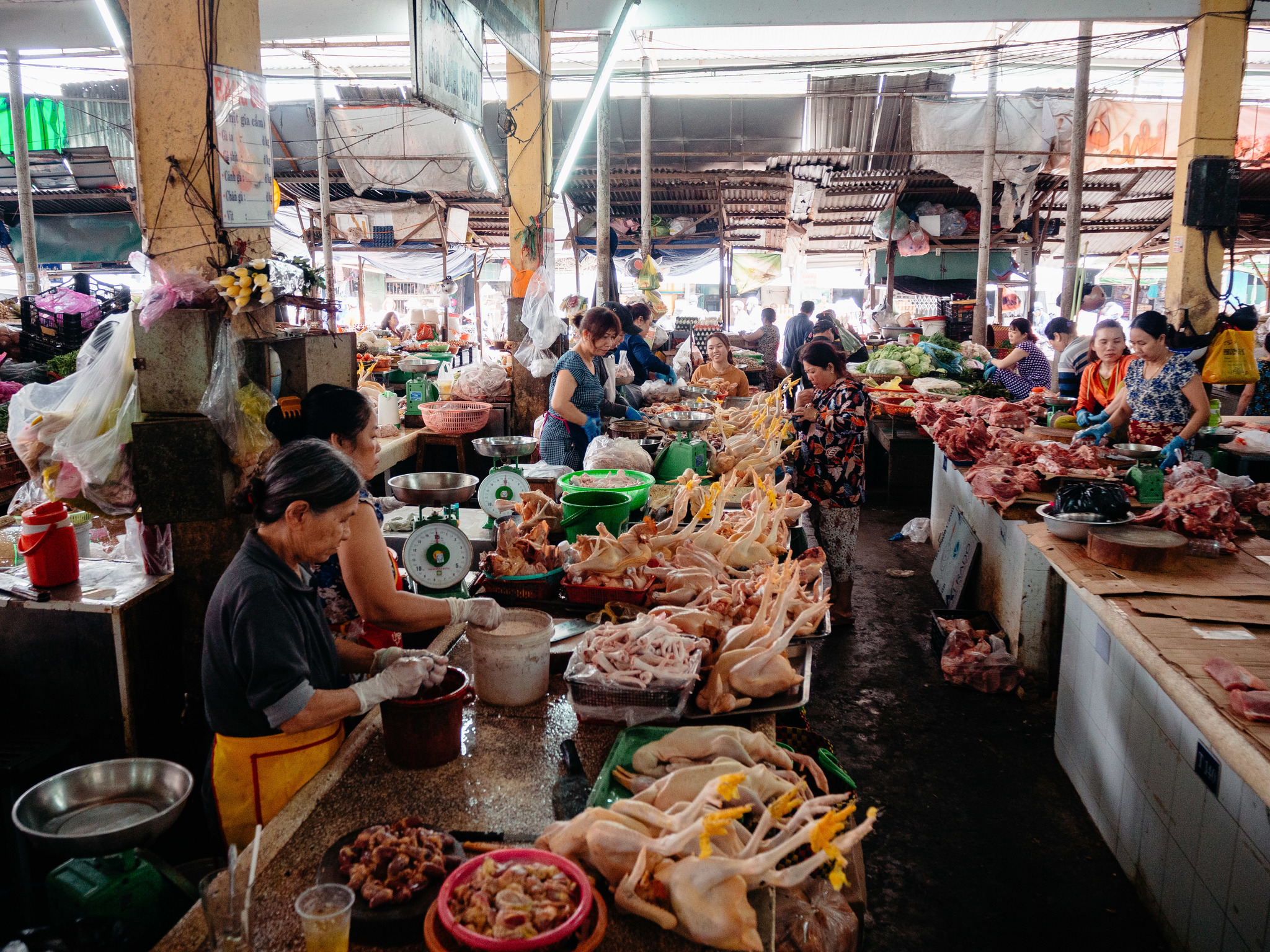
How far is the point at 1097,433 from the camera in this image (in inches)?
255

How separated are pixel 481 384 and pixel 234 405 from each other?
4.49 m

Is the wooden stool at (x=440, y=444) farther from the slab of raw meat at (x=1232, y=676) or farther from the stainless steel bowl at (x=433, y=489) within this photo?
the slab of raw meat at (x=1232, y=676)

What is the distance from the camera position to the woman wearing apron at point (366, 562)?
2.59 metres

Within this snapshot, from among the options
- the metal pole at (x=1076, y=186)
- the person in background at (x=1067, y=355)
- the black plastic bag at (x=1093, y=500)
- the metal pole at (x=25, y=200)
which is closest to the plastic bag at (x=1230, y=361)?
the person in background at (x=1067, y=355)

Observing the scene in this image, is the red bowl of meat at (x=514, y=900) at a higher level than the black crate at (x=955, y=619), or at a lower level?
higher

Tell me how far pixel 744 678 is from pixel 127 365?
2922 millimetres

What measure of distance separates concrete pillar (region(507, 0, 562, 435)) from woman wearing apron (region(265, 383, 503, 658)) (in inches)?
208

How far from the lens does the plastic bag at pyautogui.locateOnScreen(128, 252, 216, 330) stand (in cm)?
335

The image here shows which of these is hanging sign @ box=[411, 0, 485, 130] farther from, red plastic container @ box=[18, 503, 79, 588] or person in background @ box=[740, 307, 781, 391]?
person in background @ box=[740, 307, 781, 391]

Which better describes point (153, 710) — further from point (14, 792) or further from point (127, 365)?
point (127, 365)

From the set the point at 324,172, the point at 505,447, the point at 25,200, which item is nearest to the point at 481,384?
the point at 505,447

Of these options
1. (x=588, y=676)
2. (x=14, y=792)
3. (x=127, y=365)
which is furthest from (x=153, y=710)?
(x=588, y=676)

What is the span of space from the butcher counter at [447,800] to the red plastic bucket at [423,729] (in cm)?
3

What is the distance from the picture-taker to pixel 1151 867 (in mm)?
3098
